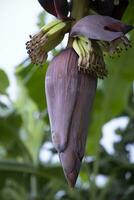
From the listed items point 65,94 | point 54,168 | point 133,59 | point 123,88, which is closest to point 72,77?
point 65,94

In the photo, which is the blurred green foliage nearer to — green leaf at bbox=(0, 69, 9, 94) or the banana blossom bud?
green leaf at bbox=(0, 69, 9, 94)

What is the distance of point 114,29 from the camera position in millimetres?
524

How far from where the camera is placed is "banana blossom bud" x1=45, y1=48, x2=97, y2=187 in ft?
1.65

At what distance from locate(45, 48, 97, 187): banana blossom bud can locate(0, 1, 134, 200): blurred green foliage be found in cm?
46

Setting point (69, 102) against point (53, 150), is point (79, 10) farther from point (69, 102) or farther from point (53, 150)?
point (53, 150)

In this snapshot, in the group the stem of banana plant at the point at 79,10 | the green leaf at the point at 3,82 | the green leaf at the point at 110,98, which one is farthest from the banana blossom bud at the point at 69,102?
the green leaf at the point at 110,98

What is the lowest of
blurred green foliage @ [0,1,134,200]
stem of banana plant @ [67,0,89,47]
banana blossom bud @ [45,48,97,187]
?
blurred green foliage @ [0,1,134,200]

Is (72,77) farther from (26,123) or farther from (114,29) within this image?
(26,123)

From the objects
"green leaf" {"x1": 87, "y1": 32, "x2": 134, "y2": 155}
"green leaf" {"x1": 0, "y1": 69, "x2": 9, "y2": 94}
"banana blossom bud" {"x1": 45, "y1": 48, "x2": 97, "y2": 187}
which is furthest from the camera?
"green leaf" {"x1": 87, "y1": 32, "x2": 134, "y2": 155}

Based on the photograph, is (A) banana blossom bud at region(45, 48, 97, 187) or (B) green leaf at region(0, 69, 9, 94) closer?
(A) banana blossom bud at region(45, 48, 97, 187)

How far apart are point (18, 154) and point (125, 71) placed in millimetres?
452

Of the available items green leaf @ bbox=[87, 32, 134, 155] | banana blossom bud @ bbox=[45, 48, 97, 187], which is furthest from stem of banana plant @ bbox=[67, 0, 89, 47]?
green leaf @ bbox=[87, 32, 134, 155]

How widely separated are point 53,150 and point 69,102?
720 mm

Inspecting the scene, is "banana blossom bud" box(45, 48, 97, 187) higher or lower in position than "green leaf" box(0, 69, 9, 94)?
higher
